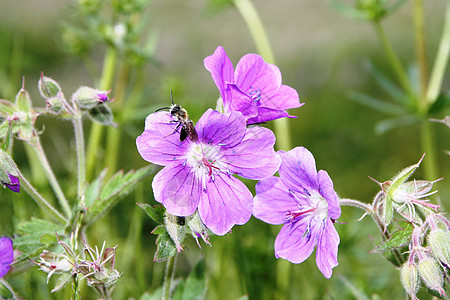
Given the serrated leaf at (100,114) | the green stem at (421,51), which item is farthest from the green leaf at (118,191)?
the green stem at (421,51)

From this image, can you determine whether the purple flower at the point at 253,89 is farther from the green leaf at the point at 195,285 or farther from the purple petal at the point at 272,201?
the green leaf at the point at 195,285

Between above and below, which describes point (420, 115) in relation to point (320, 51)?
below

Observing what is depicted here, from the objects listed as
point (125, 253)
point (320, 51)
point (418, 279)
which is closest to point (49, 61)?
point (320, 51)

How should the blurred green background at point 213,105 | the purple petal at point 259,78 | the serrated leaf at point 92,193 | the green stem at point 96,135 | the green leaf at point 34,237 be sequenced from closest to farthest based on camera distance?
1. the purple petal at point 259,78
2. the green leaf at point 34,237
3. the serrated leaf at point 92,193
4. the blurred green background at point 213,105
5. the green stem at point 96,135

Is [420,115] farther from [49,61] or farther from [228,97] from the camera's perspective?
[49,61]

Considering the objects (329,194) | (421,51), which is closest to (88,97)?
(329,194)

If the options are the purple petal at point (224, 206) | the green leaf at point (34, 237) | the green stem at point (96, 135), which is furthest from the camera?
the green stem at point (96, 135)
